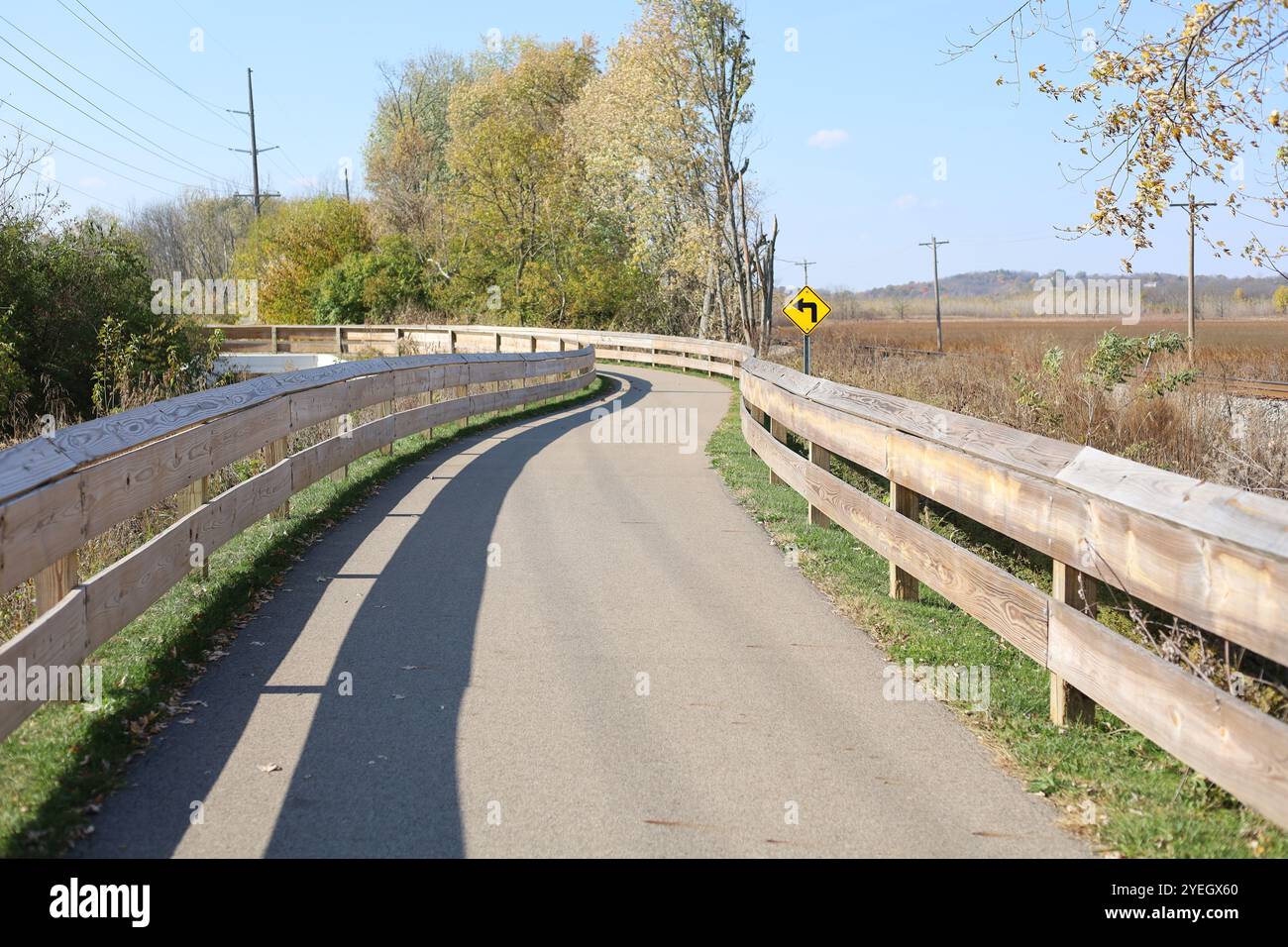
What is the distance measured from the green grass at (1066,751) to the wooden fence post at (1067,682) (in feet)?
0.18

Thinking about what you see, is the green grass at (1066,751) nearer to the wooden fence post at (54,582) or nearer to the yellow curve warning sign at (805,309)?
the wooden fence post at (54,582)

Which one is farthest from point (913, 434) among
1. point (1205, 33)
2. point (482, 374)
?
point (482, 374)

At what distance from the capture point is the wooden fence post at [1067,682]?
4.97 metres

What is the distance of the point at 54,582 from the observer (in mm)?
5125

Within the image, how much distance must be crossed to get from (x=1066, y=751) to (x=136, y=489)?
15.5 feet

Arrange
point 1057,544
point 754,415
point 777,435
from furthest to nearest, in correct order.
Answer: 1. point 754,415
2. point 777,435
3. point 1057,544

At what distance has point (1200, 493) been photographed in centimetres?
404

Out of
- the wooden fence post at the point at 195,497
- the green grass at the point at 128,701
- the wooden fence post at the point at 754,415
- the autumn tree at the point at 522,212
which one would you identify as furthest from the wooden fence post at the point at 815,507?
the autumn tree at the point at 522,212

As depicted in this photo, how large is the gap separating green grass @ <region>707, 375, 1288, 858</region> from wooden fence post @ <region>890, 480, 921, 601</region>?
0.10 m

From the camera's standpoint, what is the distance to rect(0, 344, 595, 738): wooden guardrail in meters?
4.57

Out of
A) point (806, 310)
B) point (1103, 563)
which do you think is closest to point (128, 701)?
point (1103, 563)

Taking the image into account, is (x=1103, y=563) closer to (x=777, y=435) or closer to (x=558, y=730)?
(x=558, y=730)
